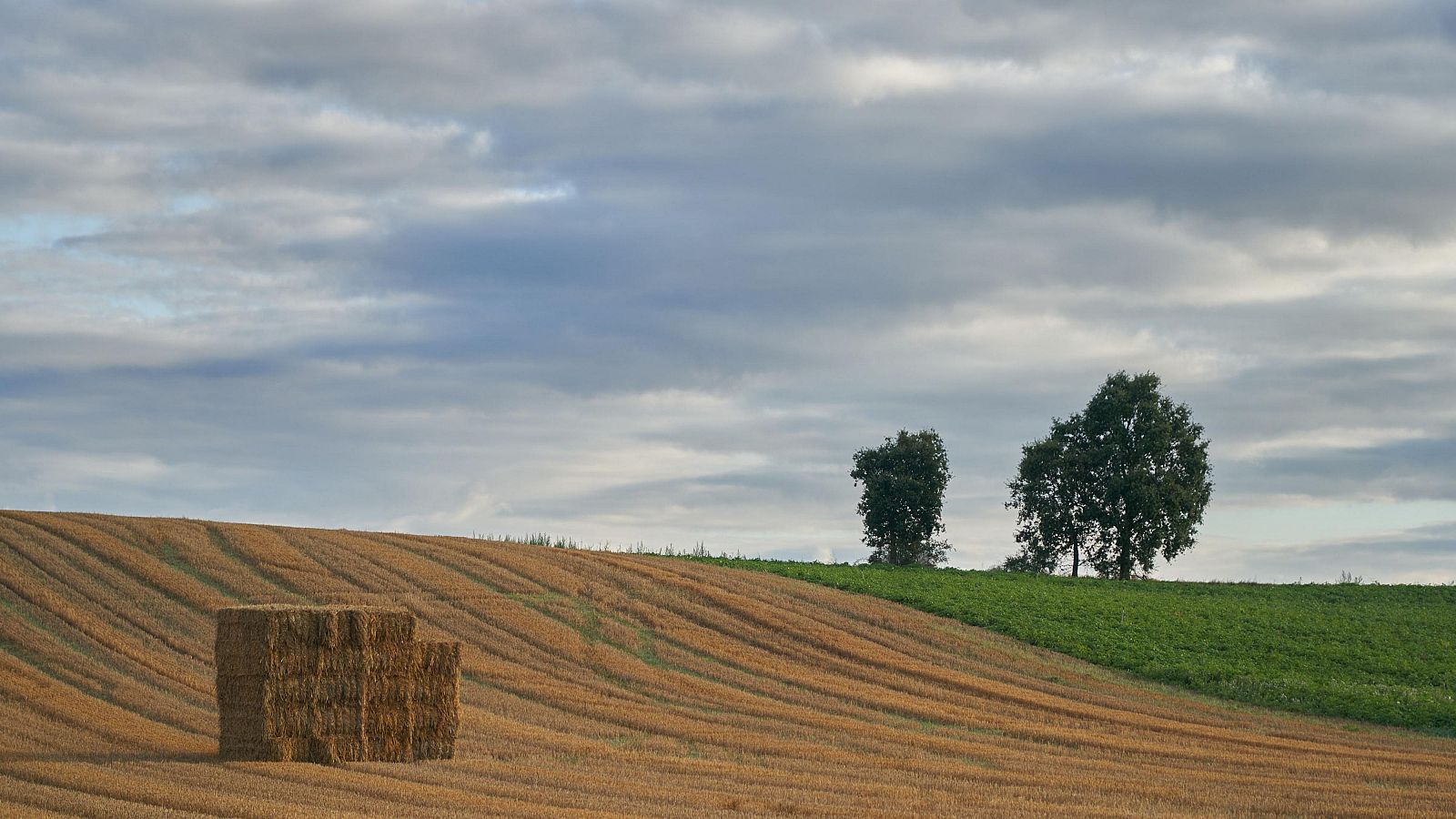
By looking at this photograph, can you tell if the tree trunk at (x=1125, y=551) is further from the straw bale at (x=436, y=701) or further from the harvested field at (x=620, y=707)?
the straw bale at (x=436, y=701)

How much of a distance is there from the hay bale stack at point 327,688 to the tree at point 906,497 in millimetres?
54666

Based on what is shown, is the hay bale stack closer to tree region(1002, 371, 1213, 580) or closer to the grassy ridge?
the grassy ridge

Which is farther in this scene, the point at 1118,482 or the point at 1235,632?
the point at 1118,482

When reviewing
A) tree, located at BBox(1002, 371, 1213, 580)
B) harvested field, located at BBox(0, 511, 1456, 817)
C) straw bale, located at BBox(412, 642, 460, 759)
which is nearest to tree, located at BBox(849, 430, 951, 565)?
tree, located at BBox(1002, 371, 1213, 580)

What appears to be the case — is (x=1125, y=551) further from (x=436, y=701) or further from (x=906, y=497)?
(x=436, y=701)

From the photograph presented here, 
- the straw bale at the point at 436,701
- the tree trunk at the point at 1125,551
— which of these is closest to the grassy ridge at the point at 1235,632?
the tree trunk at the point at 1125,551

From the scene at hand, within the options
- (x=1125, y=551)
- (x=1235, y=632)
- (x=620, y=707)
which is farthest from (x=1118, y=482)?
(x=620, y=707)

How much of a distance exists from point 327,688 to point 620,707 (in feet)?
24.6

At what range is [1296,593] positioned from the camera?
59.9m

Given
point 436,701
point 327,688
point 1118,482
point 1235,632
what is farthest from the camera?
point 1118,482

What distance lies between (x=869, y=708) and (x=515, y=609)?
34.5 ft

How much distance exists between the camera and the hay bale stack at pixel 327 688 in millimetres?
20203

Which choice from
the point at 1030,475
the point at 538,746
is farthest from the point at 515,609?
the point at 1030,475

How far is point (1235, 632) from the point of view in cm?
4459
